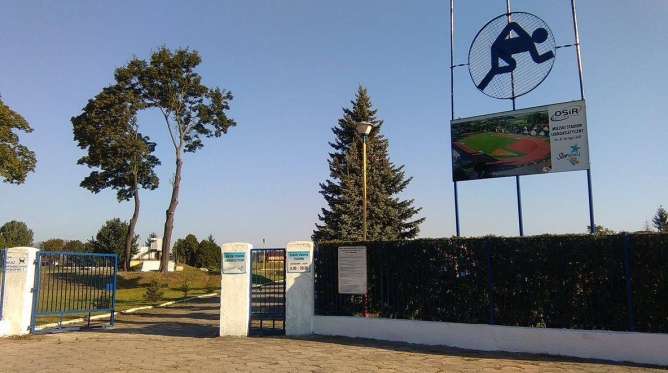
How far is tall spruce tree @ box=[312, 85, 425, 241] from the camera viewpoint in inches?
1062

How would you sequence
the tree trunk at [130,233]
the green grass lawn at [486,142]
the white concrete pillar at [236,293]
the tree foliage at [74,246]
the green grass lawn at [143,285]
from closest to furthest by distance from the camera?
the white concrete pillar at [236,293]
the green grass lawn at [486,142]
the green grass lawn at [143,285]
the tree trunk at [130,233]
the tree foliage at [74,246]

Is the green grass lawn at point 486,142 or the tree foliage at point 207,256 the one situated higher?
the green grass lawn at point 486,142

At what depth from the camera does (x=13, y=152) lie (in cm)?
3772

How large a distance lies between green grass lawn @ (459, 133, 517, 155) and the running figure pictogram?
1540 mm

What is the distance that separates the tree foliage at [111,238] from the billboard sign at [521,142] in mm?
44482

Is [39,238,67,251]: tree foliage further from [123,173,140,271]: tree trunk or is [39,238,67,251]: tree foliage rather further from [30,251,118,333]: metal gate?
[30,251,118,333]: metal gate

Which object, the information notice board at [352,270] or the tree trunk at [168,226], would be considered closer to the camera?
the information notice board at [352,270]

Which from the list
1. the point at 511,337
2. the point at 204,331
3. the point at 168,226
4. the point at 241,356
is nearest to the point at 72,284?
the point at 204,331

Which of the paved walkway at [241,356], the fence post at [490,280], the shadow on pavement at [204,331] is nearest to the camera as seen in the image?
the paved walkway at [241,356]

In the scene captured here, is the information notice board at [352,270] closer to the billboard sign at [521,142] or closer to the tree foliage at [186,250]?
the billboard sign at [521,142]

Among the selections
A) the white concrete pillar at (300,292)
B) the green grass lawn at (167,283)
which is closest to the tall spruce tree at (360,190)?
the green grass lawn at (167,283)

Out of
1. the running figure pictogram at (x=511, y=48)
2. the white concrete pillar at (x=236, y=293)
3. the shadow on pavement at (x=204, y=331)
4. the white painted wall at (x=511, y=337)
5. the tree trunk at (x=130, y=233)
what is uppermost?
the running figure pictogram at (x=511, y=48)

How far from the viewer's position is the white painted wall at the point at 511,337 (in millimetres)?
8828

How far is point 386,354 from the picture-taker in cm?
974
